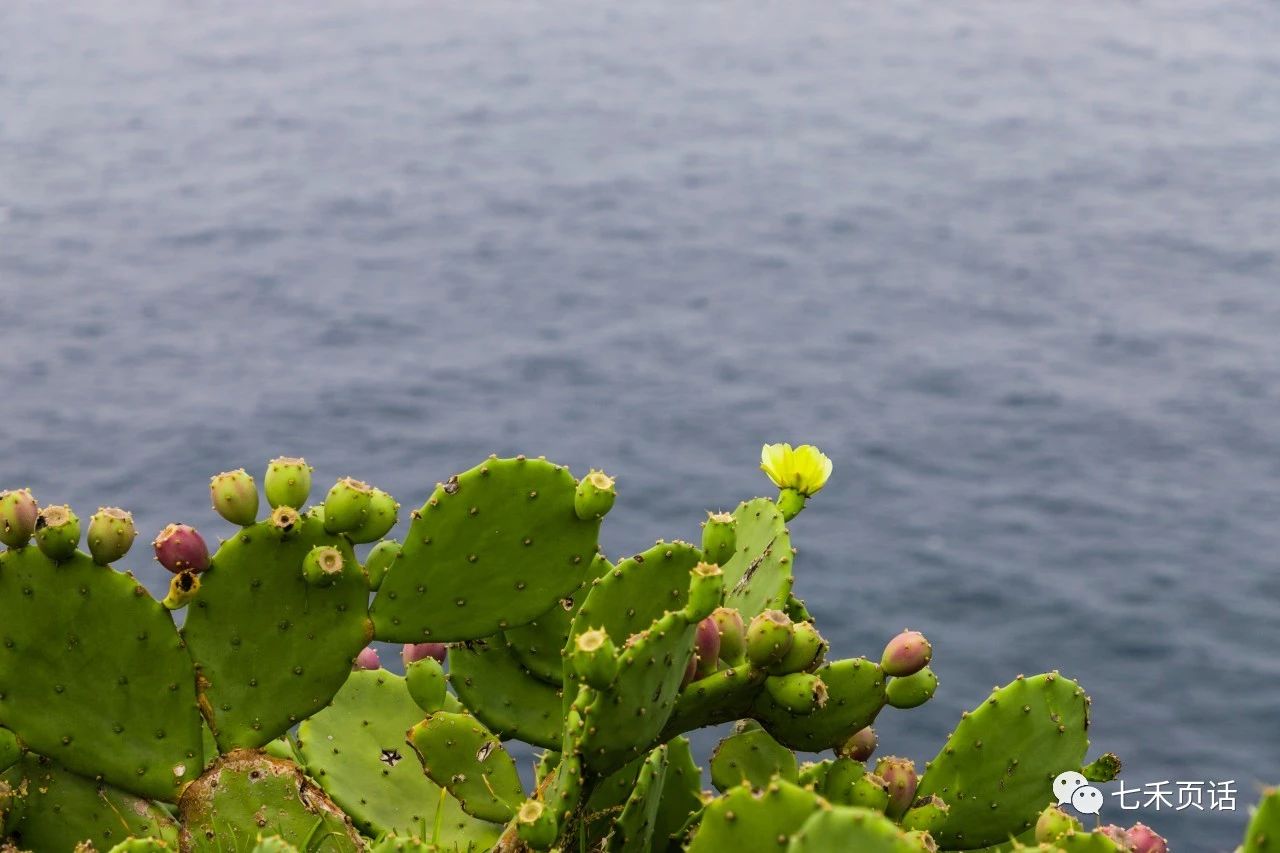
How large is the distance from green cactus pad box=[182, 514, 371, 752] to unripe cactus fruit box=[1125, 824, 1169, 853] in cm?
A: 122

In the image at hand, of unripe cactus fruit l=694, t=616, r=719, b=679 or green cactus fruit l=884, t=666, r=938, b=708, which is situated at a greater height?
unripe cactus fruit l=694, t=616, r=719, b=679

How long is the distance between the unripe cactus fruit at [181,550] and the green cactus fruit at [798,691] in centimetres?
91

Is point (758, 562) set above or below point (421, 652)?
above

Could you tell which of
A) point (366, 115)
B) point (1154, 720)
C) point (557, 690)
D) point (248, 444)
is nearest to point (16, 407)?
point (248, 444)

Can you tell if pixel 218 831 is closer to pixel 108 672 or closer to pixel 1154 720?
pixel 108 672

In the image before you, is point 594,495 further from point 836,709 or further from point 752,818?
point 752,818

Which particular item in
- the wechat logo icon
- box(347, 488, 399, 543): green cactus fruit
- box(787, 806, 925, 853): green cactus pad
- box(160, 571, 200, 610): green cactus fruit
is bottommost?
the wechat logo icon

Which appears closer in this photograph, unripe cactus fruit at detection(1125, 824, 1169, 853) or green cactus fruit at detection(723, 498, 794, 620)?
unripe cactus fruit at detection(1125, 824, 1169, 853)

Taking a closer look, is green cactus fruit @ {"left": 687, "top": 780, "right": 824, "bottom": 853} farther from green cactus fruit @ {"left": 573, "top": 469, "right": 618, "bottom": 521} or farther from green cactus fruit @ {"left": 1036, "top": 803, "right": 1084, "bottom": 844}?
green cactus fruit @ {"left": 573, "top": 469, "right": 618, "bottom": 521}

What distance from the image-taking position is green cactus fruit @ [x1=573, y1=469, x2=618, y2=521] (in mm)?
2805

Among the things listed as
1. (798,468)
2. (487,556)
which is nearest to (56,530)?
(487,556)

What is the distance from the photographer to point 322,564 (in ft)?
9.03

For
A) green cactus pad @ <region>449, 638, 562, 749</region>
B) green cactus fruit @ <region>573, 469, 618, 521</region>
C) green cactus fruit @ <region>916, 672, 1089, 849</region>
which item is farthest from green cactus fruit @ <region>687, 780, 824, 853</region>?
green cactus pad @ <region>449, 638, 562, 749</region>

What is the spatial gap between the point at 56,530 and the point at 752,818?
120cm
